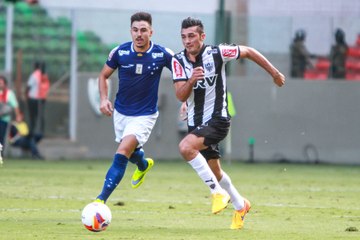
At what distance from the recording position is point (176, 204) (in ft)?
45.4

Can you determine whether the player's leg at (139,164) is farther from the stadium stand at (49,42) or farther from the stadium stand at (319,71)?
the stadium stand at (319,71)

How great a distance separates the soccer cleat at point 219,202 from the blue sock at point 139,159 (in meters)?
2.38

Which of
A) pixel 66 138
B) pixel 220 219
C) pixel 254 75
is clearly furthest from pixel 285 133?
pixel 220 219

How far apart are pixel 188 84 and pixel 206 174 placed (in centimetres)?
93

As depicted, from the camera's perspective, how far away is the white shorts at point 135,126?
1194 cm

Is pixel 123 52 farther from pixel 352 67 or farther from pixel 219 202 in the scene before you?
pixel 352 67

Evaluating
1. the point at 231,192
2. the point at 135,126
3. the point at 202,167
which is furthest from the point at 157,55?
the point at 231,192

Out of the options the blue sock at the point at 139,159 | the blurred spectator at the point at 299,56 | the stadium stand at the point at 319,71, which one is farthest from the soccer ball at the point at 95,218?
the stadium stand at the point at 319,71

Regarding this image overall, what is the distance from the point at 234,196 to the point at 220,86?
1.16m

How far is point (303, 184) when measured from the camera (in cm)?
1823

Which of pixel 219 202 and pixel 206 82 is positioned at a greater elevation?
pixel 206 82

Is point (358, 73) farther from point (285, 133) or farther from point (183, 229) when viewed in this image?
point (183, 229)

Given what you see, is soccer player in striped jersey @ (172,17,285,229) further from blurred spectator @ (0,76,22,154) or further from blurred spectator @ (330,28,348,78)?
blurred spectator @ (330,28,348,78)

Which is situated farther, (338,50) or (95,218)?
(338,50)
